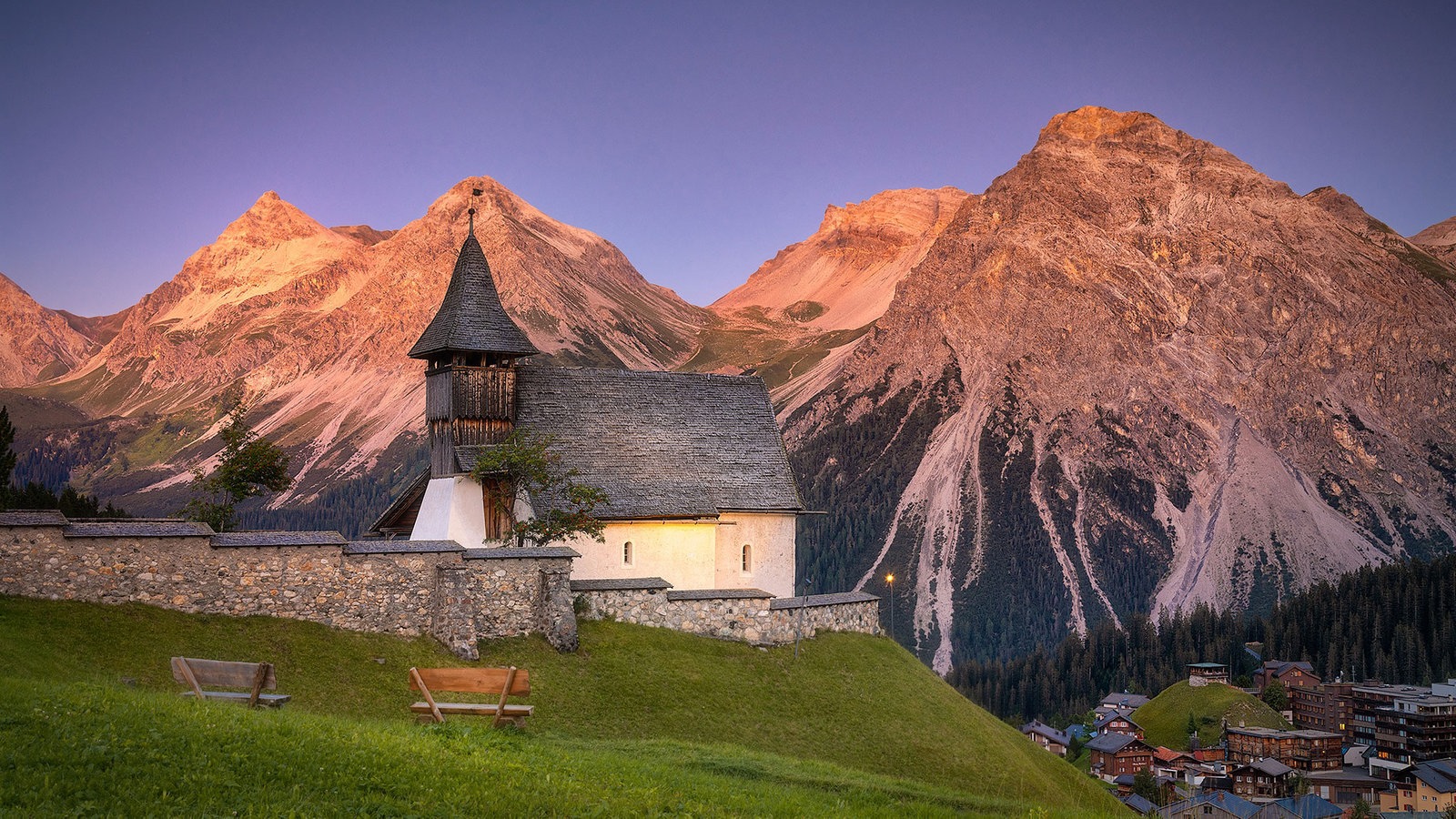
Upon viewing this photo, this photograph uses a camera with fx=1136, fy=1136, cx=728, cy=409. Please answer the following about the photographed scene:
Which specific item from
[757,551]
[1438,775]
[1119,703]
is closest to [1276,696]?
[1119,703]

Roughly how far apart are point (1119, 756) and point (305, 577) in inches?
5127

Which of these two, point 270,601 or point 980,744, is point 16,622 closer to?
point 270,601

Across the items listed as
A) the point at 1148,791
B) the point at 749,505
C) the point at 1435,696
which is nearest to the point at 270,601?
the point at 749,505

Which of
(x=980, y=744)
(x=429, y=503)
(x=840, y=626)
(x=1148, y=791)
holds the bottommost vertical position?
(x=1148, y=791)

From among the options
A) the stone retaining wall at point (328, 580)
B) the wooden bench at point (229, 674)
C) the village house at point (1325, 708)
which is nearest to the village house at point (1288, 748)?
the village house at point (1325, 708)

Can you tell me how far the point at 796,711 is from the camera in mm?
34156

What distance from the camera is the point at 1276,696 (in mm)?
169750

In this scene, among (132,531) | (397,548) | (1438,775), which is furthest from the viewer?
(1438,775)

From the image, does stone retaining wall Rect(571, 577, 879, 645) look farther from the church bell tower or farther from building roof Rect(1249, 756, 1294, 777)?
building roof Rect(1249, 756, 1294, 777)

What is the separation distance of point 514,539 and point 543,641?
1390 cm

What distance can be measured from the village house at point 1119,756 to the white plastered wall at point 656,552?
105m

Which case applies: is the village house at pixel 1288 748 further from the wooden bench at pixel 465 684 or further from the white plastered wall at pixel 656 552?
the wooden bench at pixel 465 684

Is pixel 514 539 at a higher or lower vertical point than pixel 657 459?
lower

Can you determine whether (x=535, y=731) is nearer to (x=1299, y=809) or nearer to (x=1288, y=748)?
(x=1299, y=809)
